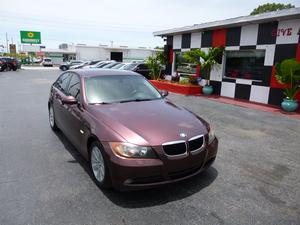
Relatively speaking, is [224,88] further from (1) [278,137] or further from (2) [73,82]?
(2) [73,82]

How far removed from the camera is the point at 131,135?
8.83 feet

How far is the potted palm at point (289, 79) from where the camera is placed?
7142 millimetres

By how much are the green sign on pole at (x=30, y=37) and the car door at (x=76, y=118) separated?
44987 millimetres

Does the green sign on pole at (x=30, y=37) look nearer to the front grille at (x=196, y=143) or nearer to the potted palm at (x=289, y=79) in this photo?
the potted palm at (x=289, y=79)

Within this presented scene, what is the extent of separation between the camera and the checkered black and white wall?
8059 millimetres

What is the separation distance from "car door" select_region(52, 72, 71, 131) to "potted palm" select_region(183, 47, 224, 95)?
674 centimetres

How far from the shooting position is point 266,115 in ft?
23.5

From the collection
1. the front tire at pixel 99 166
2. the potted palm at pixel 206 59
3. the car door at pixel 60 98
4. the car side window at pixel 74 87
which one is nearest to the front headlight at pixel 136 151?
the front tire at pixel 99 166

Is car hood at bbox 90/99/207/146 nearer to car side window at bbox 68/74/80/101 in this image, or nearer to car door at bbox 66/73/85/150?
car door at bbox 66/73/85/150

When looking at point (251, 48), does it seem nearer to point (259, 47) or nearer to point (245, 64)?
point (259, 47)

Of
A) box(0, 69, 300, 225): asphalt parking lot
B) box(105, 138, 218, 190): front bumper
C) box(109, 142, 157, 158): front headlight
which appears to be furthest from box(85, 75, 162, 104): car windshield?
box(105, 138, 218, 190): front bumper

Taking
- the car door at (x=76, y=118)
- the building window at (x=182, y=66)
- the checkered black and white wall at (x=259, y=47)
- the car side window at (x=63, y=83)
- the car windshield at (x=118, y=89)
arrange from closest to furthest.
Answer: the car door at (x=76, y=118) < the car windshield at (x=118, y=89) < the car side window at (x=63, y=83) < the checkered black and white wall at (x=259, y=47) < the building window at (x=182, y=66)

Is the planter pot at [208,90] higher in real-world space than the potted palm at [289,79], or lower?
lower

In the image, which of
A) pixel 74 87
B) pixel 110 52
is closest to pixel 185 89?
pixel 74 87
